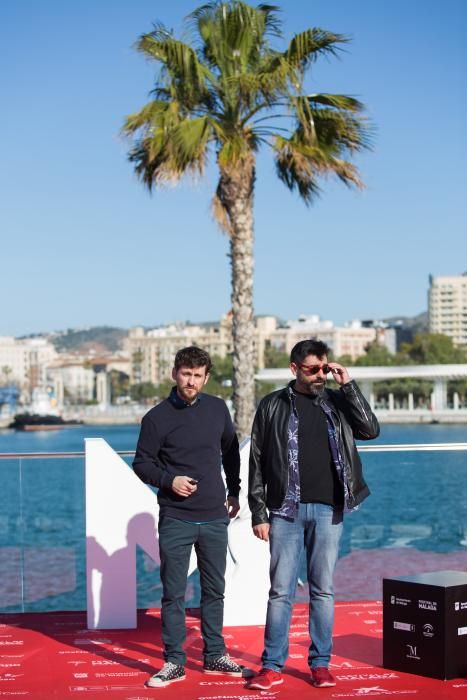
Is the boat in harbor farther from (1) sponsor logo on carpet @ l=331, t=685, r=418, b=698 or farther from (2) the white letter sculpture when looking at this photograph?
(1) sponsor logo on carpet @ l=331, t=685, r=418, b=698

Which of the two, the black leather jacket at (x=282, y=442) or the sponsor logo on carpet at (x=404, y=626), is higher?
the black leather jacket at (x=282, y=442)

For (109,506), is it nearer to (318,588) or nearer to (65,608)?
(65,608)

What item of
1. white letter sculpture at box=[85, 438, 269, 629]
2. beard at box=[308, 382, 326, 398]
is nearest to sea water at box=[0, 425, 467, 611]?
white letter sculpture at box=[85, 438, 269, 629]

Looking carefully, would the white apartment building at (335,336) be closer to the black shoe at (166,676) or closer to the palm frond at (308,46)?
the palm frond at (308,46)

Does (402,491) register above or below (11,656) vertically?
above

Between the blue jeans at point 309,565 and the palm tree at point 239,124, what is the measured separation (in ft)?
29.7

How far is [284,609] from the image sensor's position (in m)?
5.04

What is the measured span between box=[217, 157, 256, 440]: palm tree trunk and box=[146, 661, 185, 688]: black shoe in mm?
9760

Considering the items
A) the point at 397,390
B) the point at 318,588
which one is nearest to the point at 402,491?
the point at 318,588

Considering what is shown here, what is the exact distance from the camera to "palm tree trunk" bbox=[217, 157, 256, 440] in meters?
15.1

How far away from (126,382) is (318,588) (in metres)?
188

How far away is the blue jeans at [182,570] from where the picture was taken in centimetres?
519

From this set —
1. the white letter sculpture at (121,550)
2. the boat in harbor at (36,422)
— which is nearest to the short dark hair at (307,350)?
the white letter sculpture at (121,550)

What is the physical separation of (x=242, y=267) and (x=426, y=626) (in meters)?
10.3
